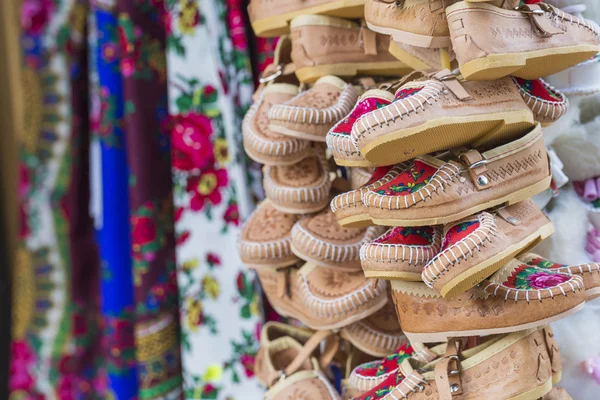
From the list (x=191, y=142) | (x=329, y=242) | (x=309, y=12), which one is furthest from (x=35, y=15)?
(x=329, y=242)

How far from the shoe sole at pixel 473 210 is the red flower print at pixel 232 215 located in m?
0.55

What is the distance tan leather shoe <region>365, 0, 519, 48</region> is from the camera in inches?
22.2

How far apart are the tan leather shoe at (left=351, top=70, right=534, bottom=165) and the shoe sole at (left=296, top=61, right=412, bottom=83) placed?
22 centimetres

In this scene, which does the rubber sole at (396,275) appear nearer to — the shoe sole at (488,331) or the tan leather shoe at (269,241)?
the shoe sole at (488,331)

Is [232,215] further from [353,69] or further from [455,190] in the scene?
[455,190]

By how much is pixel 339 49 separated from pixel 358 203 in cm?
26

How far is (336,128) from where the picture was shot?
0.61 meters

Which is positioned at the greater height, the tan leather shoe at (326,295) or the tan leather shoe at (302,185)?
the tan leather shoe at (302,185)

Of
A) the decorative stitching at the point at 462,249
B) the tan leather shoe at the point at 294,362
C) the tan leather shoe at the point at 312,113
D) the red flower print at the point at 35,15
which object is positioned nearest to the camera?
the decorative stitching at the point at 462,249

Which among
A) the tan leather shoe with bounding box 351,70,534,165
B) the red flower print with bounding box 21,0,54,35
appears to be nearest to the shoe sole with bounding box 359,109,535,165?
the tan leather shoe with bounding box 351,70,534,165

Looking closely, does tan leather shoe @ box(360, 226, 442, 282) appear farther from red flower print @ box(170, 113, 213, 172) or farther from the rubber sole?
red flower print @ box(170, 113, 213, 172)

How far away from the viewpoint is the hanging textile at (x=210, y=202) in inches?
42.2

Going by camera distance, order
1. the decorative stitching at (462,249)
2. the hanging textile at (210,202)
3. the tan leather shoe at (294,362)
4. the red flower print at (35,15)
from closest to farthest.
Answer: the decorative stitching at (462,249), the tan leather shoe at (294,362), the hanging textile at (210,202), the red flower print at (35,15)

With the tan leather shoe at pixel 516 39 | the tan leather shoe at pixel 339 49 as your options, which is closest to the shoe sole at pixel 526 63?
the tan leather shoe at pixel 516 39
